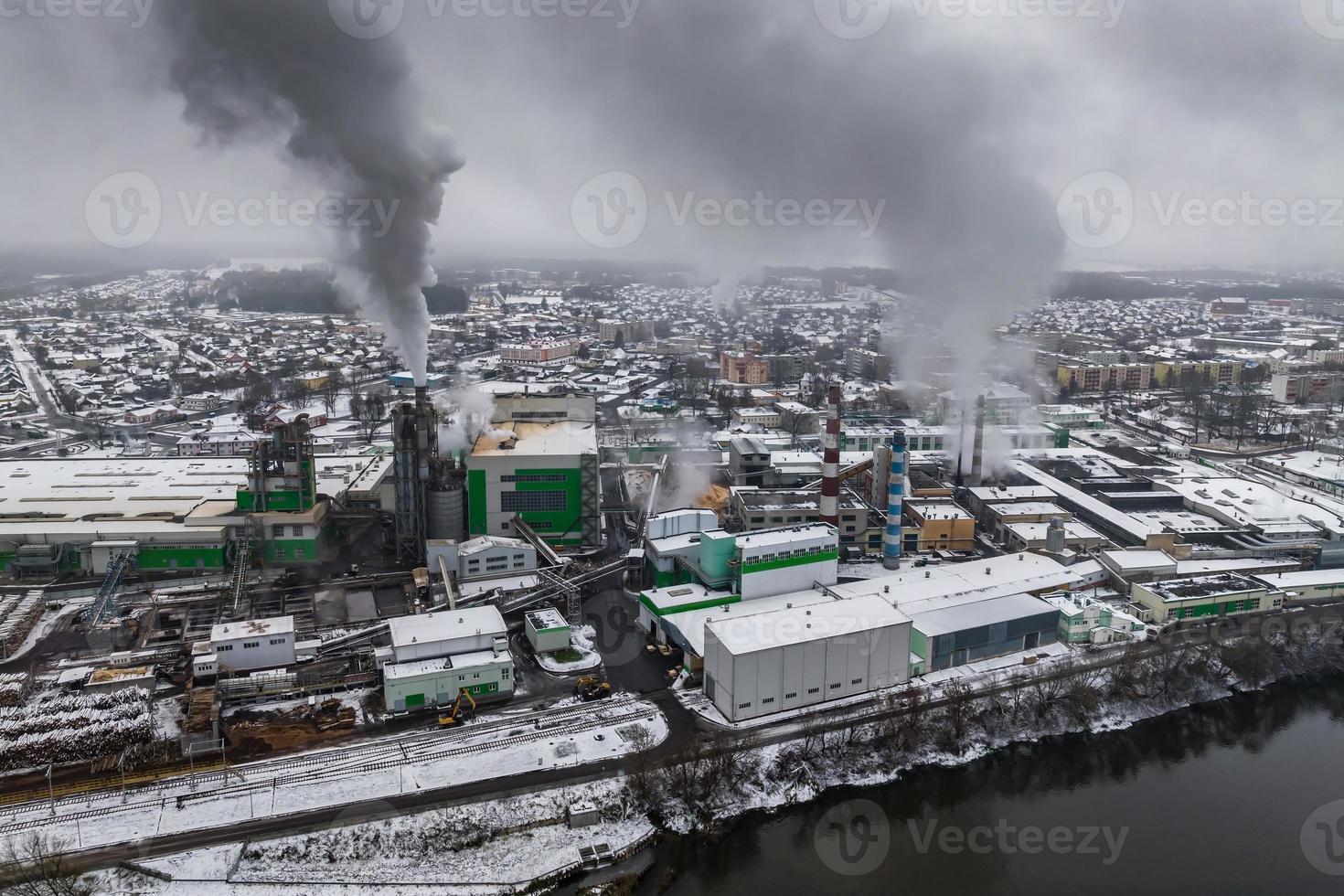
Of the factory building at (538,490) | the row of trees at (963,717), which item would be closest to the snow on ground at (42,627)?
the factory building at (538,490)

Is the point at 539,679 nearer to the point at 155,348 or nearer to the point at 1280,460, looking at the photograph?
the point at 1280,460

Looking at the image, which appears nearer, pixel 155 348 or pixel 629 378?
pixel 629 378

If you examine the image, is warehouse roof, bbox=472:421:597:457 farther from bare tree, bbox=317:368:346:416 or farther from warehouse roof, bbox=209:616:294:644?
bare tree, bbox=317:368:346:416

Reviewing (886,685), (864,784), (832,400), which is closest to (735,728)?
(864,784)

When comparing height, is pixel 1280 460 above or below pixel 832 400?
below

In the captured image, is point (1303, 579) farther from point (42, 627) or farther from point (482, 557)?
point (42, 627)

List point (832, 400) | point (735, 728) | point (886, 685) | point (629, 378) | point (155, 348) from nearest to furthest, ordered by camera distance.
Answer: point (735, 728) < point (886, 685) < point (832, 400) < point (629, 378) < point (155, 348)

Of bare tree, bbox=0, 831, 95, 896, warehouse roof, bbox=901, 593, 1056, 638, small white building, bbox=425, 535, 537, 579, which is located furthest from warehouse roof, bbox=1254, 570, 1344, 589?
bare tree, bbox=0, 831, 95, 896
